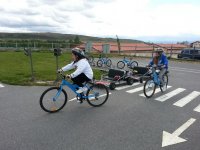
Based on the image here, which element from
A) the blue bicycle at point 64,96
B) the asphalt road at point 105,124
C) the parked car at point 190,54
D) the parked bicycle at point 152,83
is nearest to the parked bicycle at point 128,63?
the parked bicycle at point 152,83

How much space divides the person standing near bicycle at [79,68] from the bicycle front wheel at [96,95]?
0.32 m

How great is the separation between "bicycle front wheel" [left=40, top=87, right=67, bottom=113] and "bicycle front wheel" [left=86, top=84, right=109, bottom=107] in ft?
2.69

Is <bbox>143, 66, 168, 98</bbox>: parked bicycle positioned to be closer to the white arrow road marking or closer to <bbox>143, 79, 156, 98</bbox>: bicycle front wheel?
<bbox>143, 79, 156, 98</bbox>: bicycle front wheel

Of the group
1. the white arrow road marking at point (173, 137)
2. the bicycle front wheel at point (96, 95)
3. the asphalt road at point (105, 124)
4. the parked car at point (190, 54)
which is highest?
the parked car at point (190, 54)

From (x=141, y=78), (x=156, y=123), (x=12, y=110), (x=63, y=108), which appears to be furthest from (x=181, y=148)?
(x=141, y=78)

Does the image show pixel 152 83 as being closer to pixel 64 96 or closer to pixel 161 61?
pixel 161 61

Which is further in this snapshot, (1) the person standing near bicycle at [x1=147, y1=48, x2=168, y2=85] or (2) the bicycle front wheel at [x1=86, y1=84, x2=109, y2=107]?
(1) the person standing near bicycle at [x1=147, y1=48, x2=168, y2=85]

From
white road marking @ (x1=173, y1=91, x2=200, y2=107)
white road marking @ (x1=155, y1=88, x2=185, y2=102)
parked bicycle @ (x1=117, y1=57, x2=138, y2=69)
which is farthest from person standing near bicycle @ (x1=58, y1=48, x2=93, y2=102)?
parked bicycle @ (x1=117, y1=57, x2=138, y2=69)

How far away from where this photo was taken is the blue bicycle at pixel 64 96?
254 inches

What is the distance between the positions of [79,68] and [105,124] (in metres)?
1.76

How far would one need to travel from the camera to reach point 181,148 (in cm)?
450

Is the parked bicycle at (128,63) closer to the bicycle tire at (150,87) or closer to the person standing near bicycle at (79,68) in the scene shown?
the bicycle tire at (150,87)

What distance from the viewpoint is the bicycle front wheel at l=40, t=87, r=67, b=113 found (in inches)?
252

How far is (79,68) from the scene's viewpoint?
6516 millimetres
